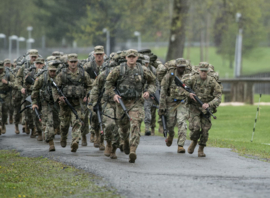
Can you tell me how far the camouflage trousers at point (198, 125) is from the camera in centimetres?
1192

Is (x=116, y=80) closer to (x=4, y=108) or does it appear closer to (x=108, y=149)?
(x=108, y=149)

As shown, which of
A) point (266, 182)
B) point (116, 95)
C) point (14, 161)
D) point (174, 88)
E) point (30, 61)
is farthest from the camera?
point (30, 61)

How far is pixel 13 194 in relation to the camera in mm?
8398

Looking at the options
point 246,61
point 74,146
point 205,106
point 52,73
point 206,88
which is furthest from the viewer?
point 246,61

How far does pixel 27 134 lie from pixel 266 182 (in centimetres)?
1003

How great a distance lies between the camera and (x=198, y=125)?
1193 centimetres

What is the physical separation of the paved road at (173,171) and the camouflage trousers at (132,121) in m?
0.47

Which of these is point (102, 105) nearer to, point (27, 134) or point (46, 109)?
point (46, 109)

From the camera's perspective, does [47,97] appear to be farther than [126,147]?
Yes

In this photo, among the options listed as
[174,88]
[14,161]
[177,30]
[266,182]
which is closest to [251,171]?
[266,182]

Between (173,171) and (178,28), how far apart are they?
84.3 ft

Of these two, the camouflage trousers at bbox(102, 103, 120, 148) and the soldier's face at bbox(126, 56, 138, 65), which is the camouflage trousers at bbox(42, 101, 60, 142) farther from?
the soldier's face at bbox(126, 56, 138, 65)

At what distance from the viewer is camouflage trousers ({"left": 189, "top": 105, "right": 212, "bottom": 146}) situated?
39.1 ft

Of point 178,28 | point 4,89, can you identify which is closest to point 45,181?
point 4,89
